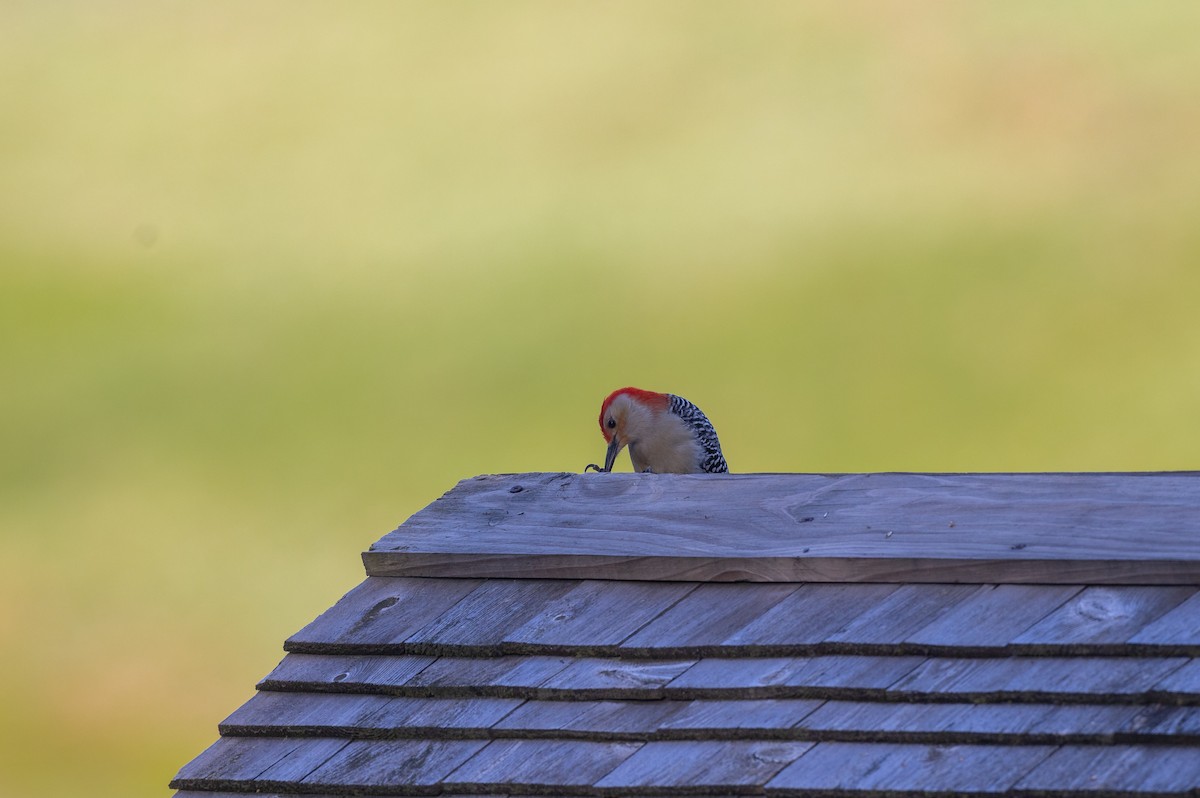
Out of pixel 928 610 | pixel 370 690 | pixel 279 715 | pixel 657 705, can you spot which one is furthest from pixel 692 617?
pixel 279 715

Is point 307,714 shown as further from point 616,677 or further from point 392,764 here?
point 616,677

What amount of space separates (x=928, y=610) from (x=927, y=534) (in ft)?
0.68

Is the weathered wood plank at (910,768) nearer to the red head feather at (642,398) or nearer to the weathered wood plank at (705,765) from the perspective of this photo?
the weathered wood plank at (705,765)

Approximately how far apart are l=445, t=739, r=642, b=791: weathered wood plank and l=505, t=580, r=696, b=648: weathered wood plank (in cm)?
24

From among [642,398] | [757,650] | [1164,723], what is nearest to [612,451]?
[642,398]

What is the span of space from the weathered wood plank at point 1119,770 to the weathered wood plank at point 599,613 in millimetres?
830

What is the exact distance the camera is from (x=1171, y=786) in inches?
88.1

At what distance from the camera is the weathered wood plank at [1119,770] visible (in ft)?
7.39

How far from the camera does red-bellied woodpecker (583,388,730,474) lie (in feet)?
20.5

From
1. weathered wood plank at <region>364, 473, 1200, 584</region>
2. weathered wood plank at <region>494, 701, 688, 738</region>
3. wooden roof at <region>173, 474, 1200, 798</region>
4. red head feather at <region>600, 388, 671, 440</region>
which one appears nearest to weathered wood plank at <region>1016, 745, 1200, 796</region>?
wooden roof at <region>173, 474, 1200, 798</region>

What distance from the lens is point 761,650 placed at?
2730mm

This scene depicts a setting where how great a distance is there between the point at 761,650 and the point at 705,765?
11.0 inches

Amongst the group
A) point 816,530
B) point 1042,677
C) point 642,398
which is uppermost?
point 816,530

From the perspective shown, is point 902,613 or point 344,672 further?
point 344,672
